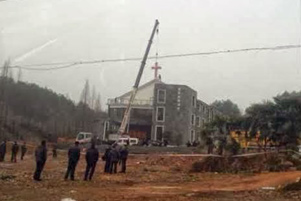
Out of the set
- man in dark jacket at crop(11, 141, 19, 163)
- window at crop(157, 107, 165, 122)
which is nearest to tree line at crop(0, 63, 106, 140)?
window at crop(157, 107, 165, 122)

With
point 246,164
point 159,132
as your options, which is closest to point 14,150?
point 246,164

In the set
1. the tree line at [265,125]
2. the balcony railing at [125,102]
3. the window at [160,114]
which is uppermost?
the balcony railing at [125,102]

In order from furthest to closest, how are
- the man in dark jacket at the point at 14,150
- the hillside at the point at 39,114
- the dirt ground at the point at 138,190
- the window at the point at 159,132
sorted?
the hillside at the point at 39,114 → the window at the point at 159,132 → the man in dark jacket at the point at 14,150 → the dirt ground at the point at 138,190

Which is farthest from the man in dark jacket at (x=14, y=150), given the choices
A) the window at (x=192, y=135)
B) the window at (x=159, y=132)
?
the window at (x=192, y=135)

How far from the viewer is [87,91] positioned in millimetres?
119375

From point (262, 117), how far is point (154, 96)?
4760 cm

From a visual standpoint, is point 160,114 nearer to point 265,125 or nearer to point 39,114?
point 39,114

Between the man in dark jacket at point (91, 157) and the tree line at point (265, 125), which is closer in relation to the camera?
the man in dark jacket at point (91, 157)

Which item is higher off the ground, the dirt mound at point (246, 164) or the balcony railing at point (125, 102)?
the balcony railing at point (125, 102)

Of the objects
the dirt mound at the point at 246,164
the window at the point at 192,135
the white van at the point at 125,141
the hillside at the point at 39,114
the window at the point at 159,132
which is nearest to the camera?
the dirt mound at the point at 246,164

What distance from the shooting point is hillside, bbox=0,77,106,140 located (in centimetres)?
9582

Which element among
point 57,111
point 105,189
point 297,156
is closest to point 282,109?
point 297,156

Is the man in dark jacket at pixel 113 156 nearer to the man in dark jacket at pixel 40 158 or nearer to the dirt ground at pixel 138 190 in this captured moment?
the dirt ground at pixel 138 190

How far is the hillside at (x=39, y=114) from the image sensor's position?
95.8 meters
